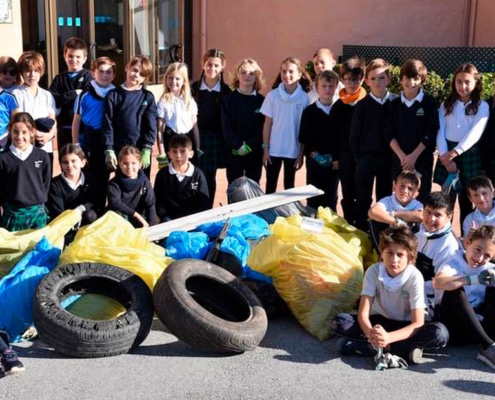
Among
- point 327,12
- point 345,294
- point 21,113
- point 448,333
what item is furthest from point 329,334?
point 327,12

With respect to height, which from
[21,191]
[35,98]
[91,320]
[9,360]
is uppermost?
[35,98]

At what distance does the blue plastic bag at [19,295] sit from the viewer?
514cm

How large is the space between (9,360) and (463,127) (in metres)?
4.27

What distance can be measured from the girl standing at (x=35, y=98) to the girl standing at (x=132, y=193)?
830 millimetres

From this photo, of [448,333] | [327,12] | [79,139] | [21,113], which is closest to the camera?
[448,333]

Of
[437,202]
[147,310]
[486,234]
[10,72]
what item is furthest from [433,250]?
[10,72]

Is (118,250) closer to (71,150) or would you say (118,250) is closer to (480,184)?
(71,150)

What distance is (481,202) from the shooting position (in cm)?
615

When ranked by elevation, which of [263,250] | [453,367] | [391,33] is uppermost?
[391,33]

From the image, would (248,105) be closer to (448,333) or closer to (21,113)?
(21,113)

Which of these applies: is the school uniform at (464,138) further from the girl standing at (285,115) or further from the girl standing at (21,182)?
the girl standing at (21,182)

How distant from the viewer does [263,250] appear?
229 inches

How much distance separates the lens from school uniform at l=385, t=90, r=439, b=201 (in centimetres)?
699

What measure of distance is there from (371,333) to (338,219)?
1.91m
